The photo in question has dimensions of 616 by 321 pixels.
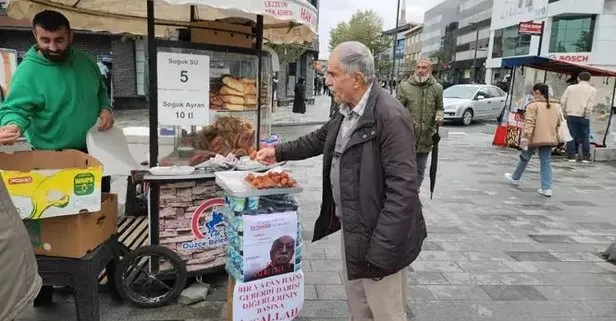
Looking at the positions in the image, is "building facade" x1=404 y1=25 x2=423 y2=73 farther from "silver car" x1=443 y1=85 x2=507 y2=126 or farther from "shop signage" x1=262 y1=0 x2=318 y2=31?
"shop signage" x1=262 y1=0 x2=318 y2=31

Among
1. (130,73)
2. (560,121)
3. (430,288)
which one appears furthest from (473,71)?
(430,288)

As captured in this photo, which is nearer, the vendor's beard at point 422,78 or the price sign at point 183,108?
the price sign at point 183,108

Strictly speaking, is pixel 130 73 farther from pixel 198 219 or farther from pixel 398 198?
pixel 398 198

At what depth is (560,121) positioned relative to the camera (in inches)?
292

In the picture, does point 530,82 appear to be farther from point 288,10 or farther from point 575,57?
point 575,57

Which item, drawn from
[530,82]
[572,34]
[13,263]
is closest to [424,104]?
[13,263]

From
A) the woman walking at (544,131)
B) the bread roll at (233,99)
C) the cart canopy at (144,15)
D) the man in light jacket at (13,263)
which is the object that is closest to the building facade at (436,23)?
the woman walking at (544,131)

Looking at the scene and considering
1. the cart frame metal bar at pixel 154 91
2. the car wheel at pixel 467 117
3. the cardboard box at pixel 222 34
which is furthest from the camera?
the car wheel at pixel 467 117

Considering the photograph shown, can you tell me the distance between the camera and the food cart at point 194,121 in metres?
3.41

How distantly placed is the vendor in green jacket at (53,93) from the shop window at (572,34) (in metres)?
41.3

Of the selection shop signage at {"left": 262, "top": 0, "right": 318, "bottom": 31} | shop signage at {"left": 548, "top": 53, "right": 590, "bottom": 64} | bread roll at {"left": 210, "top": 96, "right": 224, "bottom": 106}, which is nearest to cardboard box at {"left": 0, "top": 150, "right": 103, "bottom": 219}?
bread roll at {"left": 210, "top": 96, "right": 224, "bottom": 106}

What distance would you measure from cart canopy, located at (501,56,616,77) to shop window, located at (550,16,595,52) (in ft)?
97.7

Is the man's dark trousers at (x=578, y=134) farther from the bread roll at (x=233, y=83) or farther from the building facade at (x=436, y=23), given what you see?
the building facade at (x=436, y=23)

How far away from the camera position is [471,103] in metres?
18.8
